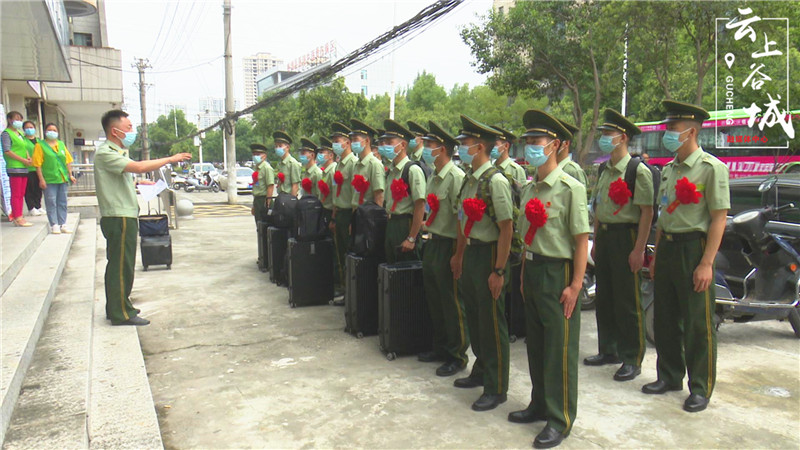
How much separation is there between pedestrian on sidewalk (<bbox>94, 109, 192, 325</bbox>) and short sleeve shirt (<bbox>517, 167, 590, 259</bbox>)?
3075 millimetres

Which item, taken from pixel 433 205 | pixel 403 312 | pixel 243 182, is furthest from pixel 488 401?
pixel 243 182

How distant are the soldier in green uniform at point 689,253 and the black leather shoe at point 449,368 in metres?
1.34

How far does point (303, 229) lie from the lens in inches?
243

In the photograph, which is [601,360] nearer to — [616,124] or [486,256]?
[486,256]

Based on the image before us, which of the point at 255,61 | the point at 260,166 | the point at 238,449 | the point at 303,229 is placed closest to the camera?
the point at 238,449

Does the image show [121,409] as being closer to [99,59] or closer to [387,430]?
[387,430]

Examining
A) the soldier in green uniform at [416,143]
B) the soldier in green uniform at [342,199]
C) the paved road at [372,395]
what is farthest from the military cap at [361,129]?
the paved road at [372,395]

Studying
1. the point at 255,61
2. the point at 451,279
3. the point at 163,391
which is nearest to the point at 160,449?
the point at 163,391

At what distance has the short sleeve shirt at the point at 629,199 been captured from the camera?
4234 millimetres

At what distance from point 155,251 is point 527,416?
6544 millimetres

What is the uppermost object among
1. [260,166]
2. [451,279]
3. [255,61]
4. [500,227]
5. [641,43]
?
[255,61]

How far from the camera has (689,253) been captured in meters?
3.81

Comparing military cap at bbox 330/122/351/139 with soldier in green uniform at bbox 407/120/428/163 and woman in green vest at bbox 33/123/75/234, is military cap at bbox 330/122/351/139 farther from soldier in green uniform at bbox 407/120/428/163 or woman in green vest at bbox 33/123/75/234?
woman in green vest at bbox 33/123/75/234

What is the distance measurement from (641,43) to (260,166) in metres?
11.5
